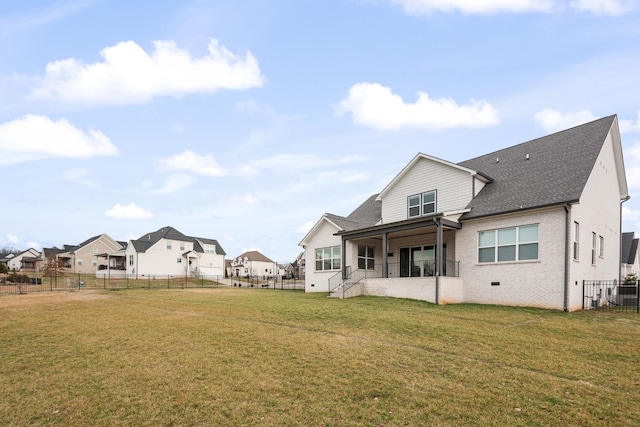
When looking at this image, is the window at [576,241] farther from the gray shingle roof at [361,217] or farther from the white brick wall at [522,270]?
the gray shingle roof at [361,217]

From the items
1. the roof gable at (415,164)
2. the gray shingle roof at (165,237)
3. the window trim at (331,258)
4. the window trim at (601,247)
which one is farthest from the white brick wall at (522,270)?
the gray shingle roof at (165,237)

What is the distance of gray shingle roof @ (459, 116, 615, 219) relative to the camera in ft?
51.8

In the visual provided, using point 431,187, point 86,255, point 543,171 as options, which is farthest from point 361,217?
point 86,255

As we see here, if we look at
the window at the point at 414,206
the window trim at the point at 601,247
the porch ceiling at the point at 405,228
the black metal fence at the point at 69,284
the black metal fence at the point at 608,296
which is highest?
the window at the point at 414,206

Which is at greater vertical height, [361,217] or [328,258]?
[361,217]

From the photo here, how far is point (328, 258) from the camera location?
86.4 feet

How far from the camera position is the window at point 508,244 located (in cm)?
1589

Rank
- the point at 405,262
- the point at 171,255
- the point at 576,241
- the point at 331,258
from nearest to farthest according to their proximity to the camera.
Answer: the point at 576,241 < the point at 405,262 < the point at 331,258 < the point at 171,255

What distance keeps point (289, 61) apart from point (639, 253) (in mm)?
39785

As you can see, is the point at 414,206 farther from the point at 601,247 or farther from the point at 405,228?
the point at 601,247

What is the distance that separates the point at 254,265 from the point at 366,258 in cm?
6847

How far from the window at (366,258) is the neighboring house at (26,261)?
7710cm

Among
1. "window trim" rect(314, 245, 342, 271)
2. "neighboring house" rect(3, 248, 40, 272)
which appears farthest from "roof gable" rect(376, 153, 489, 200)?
"neighboring house" rect(3, 248, 40, 272)

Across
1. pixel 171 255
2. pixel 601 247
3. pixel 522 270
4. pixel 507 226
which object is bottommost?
pixel 171 255
